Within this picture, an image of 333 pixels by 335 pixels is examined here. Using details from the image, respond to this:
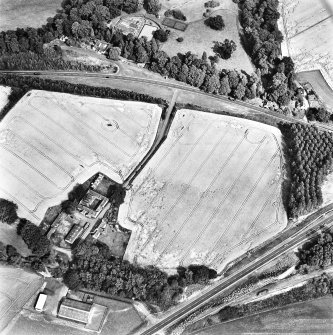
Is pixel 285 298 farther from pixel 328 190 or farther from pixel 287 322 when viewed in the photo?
pixel 328 190

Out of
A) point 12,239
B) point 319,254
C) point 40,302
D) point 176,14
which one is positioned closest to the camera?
point 40,302

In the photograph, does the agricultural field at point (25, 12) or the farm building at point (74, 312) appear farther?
the agricultural field at point (25, 12)

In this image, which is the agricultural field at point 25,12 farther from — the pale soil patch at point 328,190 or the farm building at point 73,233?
the pale soil patch at point 328,190

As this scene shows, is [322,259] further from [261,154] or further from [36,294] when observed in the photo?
[36,294]

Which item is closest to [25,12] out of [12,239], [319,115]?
[12,239]

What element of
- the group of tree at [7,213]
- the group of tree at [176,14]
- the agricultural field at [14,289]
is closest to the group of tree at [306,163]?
the group of tree at [176,14]

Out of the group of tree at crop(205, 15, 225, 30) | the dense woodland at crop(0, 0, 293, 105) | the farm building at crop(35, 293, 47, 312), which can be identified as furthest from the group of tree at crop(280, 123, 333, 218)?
the farm building at crop(35, 293, 47, 312)

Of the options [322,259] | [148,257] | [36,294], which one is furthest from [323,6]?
[36,294]
